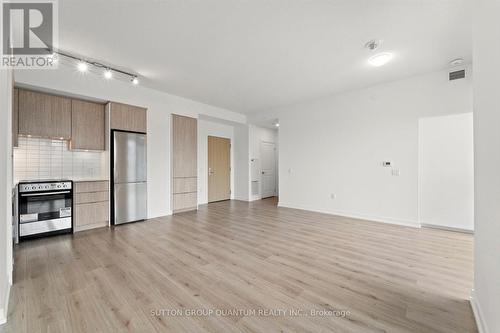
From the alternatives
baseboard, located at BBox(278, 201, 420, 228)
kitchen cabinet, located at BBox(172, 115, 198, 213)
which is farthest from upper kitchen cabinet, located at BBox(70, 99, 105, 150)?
baseboard, located at BBox(278, 201, 420, 228)

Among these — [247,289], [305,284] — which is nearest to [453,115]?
[305,284]

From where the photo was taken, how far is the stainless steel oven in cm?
315

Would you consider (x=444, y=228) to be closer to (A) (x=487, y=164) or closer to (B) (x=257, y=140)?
(A) (x=487, y=164)

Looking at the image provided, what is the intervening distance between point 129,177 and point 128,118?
1.21 meters

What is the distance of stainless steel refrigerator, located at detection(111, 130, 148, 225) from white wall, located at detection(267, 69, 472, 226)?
3630mm

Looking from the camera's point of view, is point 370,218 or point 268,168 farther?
point 268,168

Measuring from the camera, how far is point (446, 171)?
12.6ft

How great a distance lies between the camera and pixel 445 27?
2.49m

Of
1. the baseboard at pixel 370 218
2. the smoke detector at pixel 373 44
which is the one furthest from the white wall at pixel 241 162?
the smoke detector at pixel 373 44

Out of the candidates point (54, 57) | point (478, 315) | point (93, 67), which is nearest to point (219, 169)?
point (93, 67)

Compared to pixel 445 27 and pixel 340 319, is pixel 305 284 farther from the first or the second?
pixel 445 27

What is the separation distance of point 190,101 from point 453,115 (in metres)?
5.46

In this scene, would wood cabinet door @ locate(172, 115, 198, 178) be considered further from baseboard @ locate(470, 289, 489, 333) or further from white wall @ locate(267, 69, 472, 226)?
baseboard @ locate(470, 289, 489, 333)

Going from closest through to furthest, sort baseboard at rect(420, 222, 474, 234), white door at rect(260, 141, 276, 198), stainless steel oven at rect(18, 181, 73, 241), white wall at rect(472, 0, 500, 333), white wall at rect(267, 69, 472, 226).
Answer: white wall at rect(472, 0, 500, 333) → stainless steel oven at rect(18, 181, 73, 241) → baseboard at rect(420, 222, 474, 234) → white wall at rect(267, 69, 472, 226) → white door at rect(260, 141, 276, 198)
